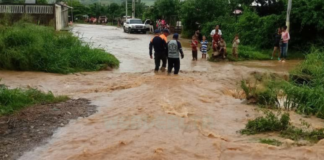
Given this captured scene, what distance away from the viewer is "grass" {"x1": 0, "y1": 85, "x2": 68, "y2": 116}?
8.21 meters

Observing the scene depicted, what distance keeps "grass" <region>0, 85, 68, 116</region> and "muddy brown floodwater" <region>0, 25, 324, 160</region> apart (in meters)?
1.04

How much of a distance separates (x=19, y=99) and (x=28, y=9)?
60.1 ft

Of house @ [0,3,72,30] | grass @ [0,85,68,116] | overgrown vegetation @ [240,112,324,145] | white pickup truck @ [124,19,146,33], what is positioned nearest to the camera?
overgrown vegetation @ [240,112,324,145]

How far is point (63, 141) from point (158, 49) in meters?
7.21

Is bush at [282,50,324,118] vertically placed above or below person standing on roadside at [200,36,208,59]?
below

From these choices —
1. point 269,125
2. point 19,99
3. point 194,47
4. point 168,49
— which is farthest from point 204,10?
point 269,125

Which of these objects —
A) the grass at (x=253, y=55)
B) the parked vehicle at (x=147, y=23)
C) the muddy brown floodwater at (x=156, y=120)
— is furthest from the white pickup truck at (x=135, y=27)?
the muddy brown floodwater at (x=156, y=120)

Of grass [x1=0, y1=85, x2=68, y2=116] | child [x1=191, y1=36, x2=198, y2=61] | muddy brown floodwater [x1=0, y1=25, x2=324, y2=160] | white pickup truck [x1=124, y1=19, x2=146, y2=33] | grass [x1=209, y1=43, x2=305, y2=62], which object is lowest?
muddy brown floodwater [x1=0, y1=25, x2=324, y2=160]

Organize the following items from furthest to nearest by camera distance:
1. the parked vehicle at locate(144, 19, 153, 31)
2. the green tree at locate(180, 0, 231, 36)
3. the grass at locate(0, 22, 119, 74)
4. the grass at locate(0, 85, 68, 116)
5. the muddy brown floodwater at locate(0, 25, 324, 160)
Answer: the parked vehicle at locate(144, 19, 153, 31) < the green tree at locate(180, 0, 231, 36) < the grass at locate(0, 22, 119, 74) < the grass at locate(0, 85, 68, 116) < the muddy brown floodwater at locate(0, 25, 324, 160)

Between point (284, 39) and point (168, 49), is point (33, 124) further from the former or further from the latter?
point (284, 39)

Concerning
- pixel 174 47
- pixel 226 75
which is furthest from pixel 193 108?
pixel 226 75

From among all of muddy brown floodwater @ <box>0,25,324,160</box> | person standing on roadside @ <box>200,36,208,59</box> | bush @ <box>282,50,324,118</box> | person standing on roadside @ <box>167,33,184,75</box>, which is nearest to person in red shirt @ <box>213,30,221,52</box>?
person standing on roadside @ <box>200,36,208,59</box>

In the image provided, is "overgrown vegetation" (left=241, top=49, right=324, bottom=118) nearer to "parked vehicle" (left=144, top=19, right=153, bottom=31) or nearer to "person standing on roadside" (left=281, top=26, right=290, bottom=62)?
"person standing on roadside" (left=281, top=26, right=290, bottom=62)

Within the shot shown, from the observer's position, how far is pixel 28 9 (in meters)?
25.5
